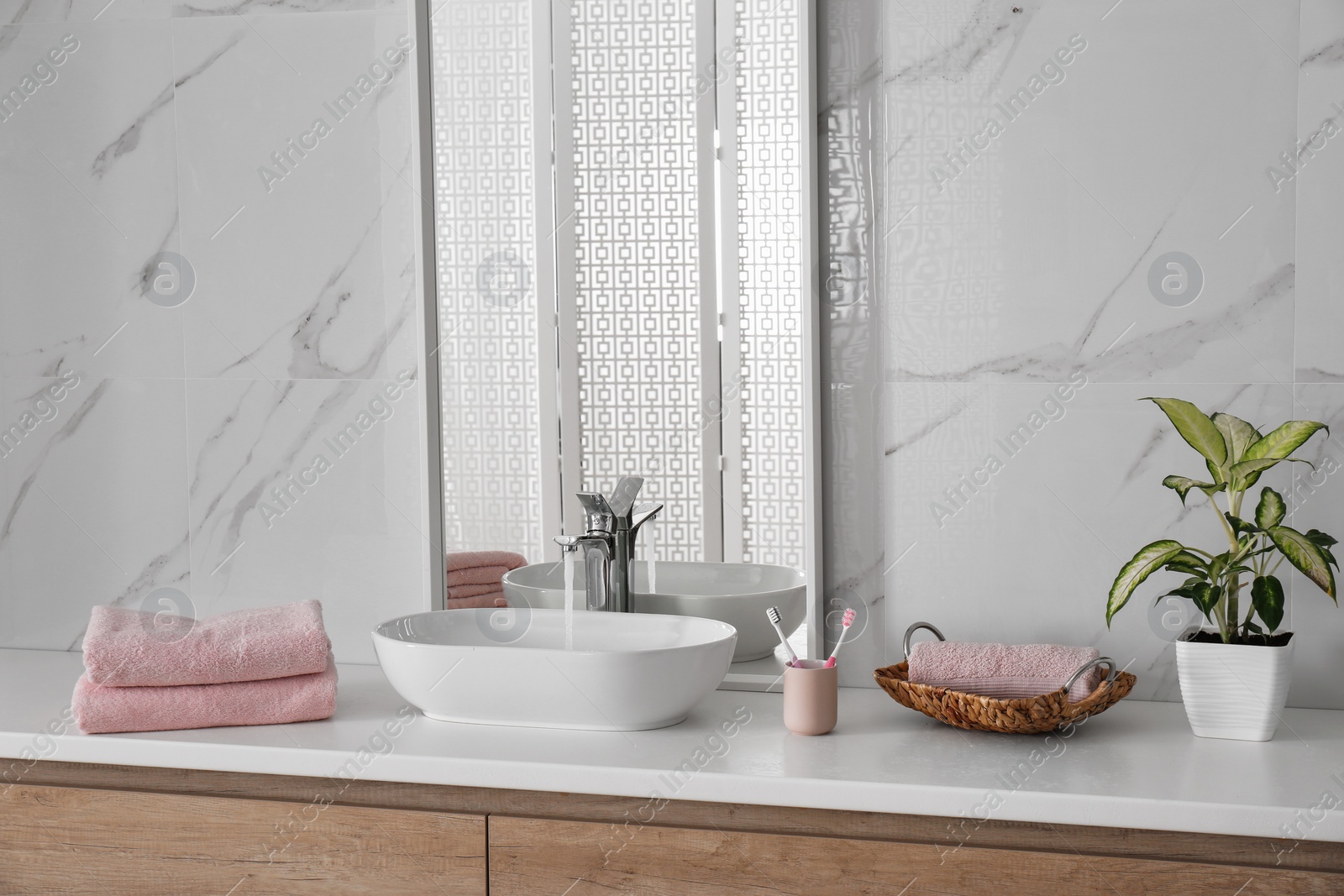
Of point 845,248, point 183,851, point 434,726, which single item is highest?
point 845,248

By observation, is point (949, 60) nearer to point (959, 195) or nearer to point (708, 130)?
point (959, 195)

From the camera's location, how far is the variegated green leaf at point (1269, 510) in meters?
1.25

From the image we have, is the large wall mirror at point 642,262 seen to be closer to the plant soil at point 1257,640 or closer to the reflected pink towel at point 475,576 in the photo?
the reflected pink towel at point 475,576

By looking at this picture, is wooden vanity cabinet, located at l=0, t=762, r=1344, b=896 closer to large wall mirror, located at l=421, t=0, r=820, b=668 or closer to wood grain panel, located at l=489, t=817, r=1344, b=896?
wood grain panel, located at l=489, t=817, r=1344, b=896

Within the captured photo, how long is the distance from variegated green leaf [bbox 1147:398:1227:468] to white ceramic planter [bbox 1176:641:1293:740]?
0.70 ft

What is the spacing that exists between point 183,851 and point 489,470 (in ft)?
2.03

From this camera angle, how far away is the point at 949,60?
145 centimetres

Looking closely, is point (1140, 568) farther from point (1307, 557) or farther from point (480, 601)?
point (480, 601)

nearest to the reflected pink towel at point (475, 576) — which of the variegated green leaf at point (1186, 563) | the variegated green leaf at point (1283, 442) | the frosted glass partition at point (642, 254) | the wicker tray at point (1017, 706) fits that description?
the frosted glass partition at point (642, 254)

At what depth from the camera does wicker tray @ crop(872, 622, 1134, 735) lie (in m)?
1.24

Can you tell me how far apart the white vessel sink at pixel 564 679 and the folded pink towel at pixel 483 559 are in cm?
20

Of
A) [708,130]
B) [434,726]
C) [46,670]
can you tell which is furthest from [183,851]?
[708,130]

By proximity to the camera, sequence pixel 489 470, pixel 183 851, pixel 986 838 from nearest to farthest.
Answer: pixel 986 838
pixel 183 851
pixel 489 470

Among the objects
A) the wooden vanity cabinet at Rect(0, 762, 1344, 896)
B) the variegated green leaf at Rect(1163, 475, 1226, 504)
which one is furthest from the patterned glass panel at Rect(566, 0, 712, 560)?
the variegated green leaf at Rect(1163, 475, 1226, 504)
